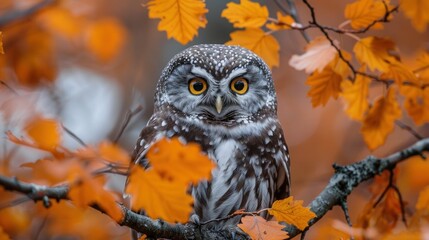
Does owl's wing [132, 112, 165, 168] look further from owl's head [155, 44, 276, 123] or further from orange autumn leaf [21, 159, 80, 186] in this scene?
orange autumn leaf [21, 159, 80, 186]

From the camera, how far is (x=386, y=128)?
4.00 metres

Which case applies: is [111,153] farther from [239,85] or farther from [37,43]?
[37,43]

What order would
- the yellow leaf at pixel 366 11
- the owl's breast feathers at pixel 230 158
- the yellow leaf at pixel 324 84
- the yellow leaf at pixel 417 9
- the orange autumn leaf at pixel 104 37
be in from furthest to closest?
the orange autumn leaf at pixel 104 37 → the owl's breast feathers at pixel 230 158 → the yellow leaf at pixel 324 84 → the yellow leaf at pixel 366 11 → the yellow leaf at pixel 417 9

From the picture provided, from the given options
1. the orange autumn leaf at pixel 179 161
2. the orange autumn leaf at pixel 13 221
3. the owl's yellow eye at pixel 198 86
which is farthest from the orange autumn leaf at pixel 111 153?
the orange autumn leaf at pixel 13 221

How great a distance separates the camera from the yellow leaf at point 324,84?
3.79 m

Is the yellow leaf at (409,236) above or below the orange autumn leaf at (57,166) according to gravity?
above

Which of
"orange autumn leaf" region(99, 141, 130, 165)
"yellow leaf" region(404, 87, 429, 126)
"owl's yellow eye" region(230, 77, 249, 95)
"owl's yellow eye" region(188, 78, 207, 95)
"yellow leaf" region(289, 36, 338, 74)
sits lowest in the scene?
"orange autumn leaf" region(99, 141, 130, 165)

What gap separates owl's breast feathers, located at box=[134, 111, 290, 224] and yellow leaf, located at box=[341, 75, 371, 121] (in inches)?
19.1

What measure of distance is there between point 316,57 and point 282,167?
864 millimetres

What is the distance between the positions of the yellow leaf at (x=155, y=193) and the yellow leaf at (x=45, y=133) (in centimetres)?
52

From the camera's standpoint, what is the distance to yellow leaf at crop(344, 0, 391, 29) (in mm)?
3516

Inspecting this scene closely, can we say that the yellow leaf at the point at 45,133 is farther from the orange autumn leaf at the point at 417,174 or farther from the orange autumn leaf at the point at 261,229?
the orange autumn leaf at the point at 417,174

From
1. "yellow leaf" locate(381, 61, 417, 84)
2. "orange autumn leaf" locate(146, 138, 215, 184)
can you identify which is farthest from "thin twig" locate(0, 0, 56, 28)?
"orange autumn leaf" locate(146, 138, 215, 184)

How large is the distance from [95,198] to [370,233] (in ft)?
3.51
